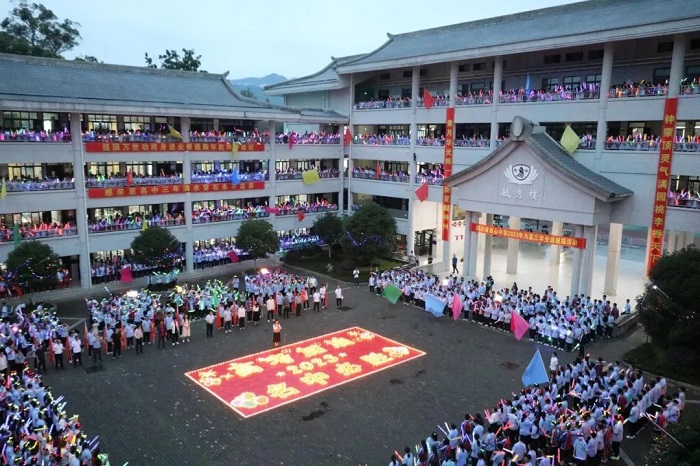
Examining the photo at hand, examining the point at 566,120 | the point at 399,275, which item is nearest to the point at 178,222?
the point at 399,275

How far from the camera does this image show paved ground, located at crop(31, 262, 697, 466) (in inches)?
552

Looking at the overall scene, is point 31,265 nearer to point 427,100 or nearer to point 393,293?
point 393,293

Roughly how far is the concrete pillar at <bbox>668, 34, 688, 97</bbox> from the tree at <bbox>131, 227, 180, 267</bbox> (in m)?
25.4

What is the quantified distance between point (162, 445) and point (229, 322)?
927 cm

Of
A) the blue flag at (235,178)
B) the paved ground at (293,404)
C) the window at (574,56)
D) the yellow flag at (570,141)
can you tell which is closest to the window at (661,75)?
the window at (574,56)

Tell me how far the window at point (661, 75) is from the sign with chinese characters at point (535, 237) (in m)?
9.44

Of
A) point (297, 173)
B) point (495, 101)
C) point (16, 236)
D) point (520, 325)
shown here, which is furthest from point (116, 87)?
point (520, 325)

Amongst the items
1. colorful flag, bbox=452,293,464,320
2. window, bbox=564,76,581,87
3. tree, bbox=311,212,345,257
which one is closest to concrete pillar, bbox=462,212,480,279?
colorful flag, bbox=452,293,464,320

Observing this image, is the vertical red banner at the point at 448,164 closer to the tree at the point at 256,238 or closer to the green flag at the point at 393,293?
the green flag at the point at 393,293

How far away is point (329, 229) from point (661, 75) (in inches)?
797

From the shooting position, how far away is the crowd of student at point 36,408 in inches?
448

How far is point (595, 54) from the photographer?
29.3 metres

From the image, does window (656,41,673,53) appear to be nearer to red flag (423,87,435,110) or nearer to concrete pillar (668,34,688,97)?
concrete pillar (668,34,688,97)

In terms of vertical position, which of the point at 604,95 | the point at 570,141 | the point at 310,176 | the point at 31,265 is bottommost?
the point at 31,265
